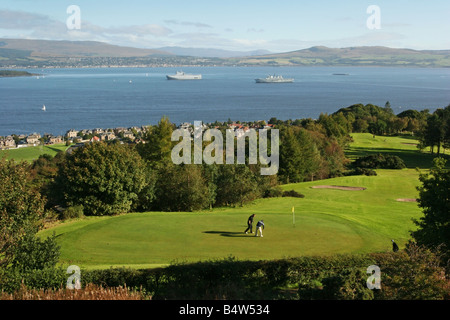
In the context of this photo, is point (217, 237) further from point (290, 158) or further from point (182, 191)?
point (290, 158)

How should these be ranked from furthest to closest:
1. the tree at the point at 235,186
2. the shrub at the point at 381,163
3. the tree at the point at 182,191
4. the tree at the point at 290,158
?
the shrub at the point at 381,163
the tree at the point at 290,158
the tree at the point at 235,186
the tree at the point at 182,191

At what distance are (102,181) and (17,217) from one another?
12.1m

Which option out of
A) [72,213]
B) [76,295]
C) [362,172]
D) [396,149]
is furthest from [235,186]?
[396,149]

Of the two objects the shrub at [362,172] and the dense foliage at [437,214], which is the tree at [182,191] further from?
the shrub at [362,172]

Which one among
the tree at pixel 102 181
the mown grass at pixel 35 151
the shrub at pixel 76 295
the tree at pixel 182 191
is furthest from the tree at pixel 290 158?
the mown grass at pixel 35 151

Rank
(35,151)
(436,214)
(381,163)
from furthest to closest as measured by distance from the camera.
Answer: (35,151)
(381,163)
(436,214)

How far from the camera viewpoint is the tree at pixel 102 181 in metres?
28.8

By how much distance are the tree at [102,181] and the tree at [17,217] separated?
955 cm

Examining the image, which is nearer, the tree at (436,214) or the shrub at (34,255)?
the shrub at (34,255)

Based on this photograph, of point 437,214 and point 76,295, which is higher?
point 437,214

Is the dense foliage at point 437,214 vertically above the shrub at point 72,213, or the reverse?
the dense foliage at point 437,214

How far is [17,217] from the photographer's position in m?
17.0

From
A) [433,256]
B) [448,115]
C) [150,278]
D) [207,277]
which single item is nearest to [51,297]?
[150,278]

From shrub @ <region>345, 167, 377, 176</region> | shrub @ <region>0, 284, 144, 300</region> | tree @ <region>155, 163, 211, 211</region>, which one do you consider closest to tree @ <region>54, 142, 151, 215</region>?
tree @ <region>155, 163, 211, 211</region>
